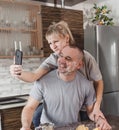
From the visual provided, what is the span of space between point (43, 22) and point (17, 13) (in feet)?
1.14

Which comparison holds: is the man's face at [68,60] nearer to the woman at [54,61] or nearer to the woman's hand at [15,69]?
the woman at [54,61]

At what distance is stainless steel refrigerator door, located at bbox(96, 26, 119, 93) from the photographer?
3.21m

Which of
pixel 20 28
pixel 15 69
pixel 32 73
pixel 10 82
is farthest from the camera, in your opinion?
pixel 10 82

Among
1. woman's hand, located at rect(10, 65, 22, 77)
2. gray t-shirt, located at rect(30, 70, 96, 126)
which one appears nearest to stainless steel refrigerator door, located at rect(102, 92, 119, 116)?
gray t-shirt, located at rect(30, 70, 96, 126)

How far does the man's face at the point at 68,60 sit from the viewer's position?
1472 millimetres

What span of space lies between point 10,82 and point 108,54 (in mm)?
1401

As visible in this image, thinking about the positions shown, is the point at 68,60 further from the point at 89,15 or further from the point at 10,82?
the point at 89,15

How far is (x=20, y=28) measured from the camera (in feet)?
9.66

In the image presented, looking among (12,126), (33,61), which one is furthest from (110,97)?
(12,126)

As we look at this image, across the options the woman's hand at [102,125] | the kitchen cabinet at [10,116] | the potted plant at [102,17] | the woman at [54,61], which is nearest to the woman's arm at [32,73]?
the woman at [54,61]

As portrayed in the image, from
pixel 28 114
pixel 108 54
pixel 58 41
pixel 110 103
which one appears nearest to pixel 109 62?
pixel 108 54

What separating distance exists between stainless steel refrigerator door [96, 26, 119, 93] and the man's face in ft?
5.71

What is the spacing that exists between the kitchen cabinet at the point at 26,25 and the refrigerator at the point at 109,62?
0.97ft

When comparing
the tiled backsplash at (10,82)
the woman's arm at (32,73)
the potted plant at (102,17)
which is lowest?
the tiled backsplash at (10,82)
